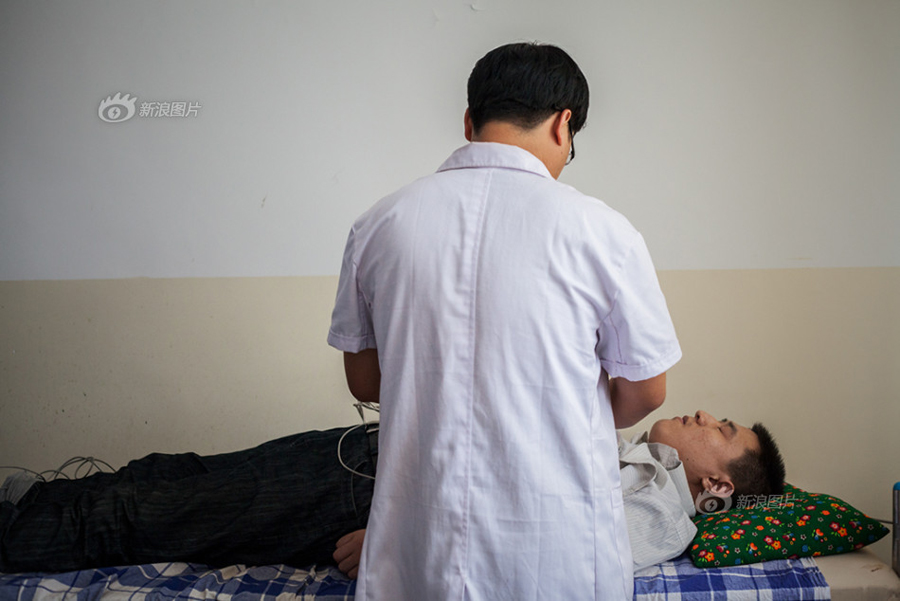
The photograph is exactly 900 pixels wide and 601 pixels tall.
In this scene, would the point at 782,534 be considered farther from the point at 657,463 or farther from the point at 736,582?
the point at 657,463

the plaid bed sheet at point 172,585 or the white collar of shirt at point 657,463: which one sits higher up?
the white collar of shirt at point 657,463

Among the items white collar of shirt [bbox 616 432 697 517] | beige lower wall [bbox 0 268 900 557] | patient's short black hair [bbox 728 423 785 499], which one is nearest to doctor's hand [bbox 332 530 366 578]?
white collar of shirt [bbox 616 432 697 517]

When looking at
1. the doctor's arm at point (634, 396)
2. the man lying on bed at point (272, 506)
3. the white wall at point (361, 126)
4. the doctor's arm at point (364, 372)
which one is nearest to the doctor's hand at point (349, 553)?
the man lying on bed at point (272, 506)

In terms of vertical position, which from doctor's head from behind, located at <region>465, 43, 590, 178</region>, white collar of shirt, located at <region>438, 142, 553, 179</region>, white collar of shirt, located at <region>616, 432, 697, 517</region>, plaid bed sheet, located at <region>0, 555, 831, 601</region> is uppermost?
doctor's head from behind, located at <region>465, 43, 590, 178</region>

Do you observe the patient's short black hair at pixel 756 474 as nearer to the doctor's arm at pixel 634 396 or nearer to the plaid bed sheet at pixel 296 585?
the plaid bed sheet at pixel 296 585

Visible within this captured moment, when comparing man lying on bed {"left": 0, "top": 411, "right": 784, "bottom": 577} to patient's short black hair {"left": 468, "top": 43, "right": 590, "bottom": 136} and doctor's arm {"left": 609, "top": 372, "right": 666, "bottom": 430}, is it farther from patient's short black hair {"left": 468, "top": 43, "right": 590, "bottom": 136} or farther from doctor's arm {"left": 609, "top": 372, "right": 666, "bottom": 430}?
patient's short black hair {"left": 468, "top": 43, "right": 590, "bottom": 136}

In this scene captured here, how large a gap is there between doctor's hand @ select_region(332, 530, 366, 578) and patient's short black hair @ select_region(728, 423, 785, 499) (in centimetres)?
100

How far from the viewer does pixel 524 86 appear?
991 millimetres

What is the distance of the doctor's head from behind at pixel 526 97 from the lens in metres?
1.00

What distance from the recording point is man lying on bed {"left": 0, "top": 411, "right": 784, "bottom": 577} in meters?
1.57

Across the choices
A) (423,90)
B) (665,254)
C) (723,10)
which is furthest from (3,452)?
(723,10)

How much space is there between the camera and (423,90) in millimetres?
2662

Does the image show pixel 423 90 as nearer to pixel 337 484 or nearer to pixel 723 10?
pixel 723 10

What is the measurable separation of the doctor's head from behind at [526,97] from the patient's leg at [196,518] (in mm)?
1048
